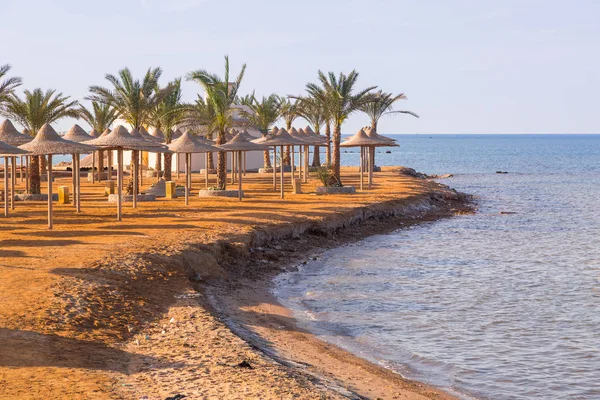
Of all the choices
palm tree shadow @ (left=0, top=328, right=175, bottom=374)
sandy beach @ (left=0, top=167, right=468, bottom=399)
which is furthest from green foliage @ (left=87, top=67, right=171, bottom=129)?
palm tree shadow @ (left=0, top=328, right=175, bottom=374)

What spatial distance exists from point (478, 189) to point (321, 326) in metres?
40.6

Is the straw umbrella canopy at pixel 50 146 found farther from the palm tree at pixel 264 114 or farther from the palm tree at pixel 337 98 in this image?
the palm tree at pixel 264 114

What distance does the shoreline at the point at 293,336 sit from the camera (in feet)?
32.3

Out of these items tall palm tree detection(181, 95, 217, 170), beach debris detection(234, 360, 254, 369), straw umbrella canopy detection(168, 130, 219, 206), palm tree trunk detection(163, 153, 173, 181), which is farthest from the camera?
palm tree trunk detection(163, 153, 173, 181)

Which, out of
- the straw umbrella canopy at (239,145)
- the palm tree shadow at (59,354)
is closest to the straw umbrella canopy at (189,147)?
the straw umbrella canopy at (239,145)

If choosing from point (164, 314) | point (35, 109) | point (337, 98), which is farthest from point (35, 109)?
point (164, 314)

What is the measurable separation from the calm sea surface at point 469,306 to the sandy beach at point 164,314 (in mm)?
773

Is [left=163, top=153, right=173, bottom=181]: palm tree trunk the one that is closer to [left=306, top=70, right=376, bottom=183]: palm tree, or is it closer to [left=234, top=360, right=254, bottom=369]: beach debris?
[left=306, top=70, right=376, bottom=183]: palm tree

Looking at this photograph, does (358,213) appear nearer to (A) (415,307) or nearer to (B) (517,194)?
(A) (415,307)

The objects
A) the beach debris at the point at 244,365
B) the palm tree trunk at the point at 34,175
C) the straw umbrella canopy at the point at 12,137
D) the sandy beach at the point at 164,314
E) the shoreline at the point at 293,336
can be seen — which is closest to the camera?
the sandy beach at the point at 164,314

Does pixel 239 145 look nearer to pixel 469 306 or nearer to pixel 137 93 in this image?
pixel 137 93

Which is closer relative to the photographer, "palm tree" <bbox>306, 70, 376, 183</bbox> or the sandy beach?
the sandy beach

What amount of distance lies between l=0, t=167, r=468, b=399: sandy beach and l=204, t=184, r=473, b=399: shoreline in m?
0.04

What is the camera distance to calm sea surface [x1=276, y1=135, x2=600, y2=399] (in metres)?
11.2
